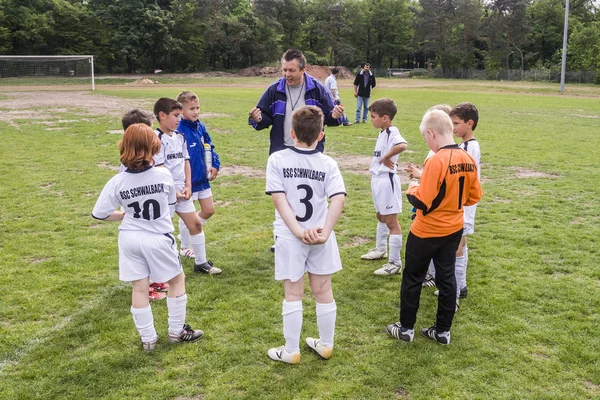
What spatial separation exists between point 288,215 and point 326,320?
912mm

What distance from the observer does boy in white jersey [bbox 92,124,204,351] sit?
3.88 m

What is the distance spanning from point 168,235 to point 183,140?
1782 millimetres

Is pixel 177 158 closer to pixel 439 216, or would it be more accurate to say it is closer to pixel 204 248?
pixel 204 248

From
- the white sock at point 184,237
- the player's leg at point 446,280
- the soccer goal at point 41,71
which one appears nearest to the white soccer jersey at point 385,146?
the player's leg at point 446,280

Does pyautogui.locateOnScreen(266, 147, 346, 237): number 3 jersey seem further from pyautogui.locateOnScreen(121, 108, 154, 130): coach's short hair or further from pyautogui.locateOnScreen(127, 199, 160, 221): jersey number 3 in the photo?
pyautogui.locateOnScreen(121, 108, 154, 130): coach's short hair

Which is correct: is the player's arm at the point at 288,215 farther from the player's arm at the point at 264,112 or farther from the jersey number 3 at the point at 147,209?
the player's arm at the point at 264,112

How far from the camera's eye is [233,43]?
7156 cm

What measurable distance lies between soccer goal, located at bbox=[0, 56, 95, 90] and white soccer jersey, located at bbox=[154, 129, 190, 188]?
36154 mm

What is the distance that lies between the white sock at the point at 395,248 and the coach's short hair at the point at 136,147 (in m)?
3.13

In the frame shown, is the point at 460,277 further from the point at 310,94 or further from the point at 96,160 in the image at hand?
the point at 96,160

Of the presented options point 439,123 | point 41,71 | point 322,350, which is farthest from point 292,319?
point 41,71

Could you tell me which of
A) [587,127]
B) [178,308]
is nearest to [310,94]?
[178,308]

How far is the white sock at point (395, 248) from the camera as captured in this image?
5902 millimetres

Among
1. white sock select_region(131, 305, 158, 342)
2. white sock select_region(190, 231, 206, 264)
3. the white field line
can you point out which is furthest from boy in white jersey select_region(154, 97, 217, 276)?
white sock select_region(131, 305, 158, 342)
